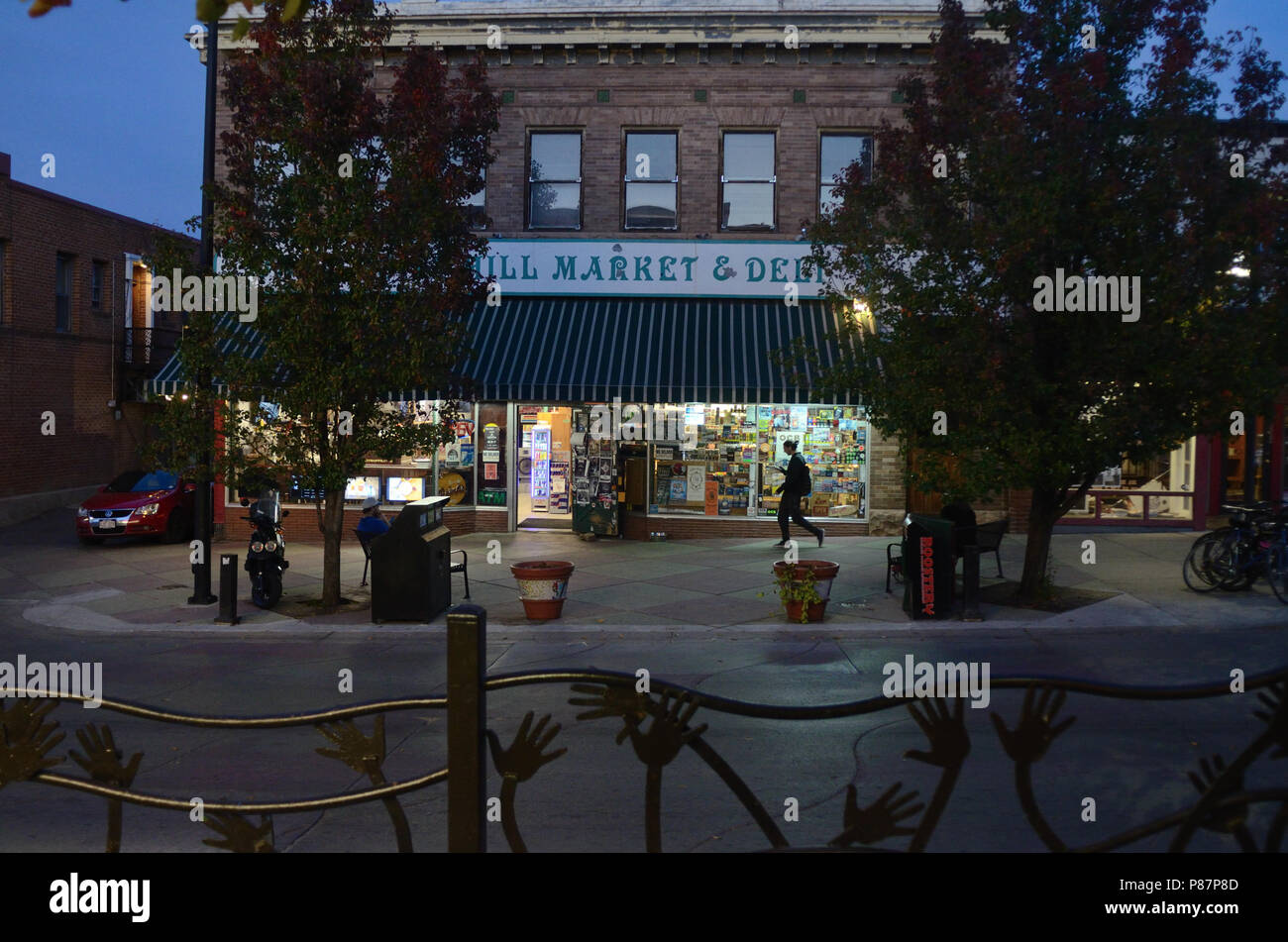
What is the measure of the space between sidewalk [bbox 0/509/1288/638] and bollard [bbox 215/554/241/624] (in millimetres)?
172

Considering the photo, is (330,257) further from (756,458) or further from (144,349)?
(144,349)

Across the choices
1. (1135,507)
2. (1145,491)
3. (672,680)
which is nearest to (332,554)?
(672,680)

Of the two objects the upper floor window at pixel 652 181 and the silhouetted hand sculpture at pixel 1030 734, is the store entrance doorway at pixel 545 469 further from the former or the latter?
the silhouetted hand sculpture at pixel 1030 734

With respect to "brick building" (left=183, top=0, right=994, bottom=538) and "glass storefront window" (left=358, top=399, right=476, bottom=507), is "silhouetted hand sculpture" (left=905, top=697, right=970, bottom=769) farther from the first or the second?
"glass storefront window" (left=358, top=399, right=476, bottom=507)

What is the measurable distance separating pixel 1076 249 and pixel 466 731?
10.9m

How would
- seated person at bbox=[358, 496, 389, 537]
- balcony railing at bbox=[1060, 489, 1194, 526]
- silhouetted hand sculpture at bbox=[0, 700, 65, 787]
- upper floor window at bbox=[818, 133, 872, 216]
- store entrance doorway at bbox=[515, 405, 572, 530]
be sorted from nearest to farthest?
silhouetted hand sculpture at bbox=[0, 700, 65, 787], seated person at bbox=[358, 496, 389, 537], upper floor window at bbox=[818, 133, 872, 216], balcony railing at bbox=[1060, 489, 1194, 526], store entrance doorway at bbox=[515, 405, 572, 530]

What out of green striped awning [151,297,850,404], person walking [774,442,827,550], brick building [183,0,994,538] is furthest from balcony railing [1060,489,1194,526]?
green striped awning [151,297,850,404]

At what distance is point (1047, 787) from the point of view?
6250mm

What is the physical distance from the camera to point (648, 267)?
61.7ft

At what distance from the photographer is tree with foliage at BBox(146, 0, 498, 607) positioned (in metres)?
12.2

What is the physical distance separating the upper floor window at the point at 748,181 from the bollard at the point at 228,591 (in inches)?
431

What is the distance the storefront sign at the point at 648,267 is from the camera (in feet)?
61.2

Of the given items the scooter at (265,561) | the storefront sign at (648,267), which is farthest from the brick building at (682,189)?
the scooter at (265,561)
